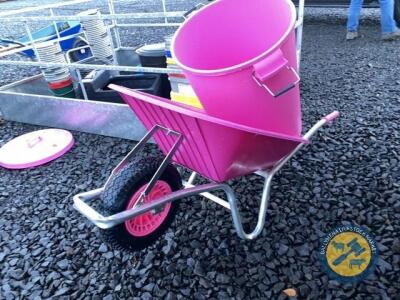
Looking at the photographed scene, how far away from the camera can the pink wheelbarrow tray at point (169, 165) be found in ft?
3.15

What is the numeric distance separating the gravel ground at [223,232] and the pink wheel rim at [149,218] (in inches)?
7.4

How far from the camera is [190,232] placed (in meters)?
1.43

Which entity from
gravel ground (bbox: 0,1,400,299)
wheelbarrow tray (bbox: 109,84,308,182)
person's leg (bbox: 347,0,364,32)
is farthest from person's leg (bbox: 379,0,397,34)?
wheelbarrow tray (bbox: 109,84,308,182)

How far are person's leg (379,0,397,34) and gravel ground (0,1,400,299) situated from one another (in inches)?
68.0

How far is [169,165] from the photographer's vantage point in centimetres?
117

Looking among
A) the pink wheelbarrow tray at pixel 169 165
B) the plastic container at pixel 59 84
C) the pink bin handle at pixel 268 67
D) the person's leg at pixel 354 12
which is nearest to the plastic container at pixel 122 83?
the plastic container at pixel 59 84

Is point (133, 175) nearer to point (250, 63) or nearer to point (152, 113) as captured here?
point (152, 113)

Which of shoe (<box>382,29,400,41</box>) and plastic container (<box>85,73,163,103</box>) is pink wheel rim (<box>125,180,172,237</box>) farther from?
shoe (<box>382,29,400,41</box>)

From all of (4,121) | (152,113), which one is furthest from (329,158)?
(4,121)

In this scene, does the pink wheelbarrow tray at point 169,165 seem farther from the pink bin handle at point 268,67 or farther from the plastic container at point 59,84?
the plastic container at point 59,84

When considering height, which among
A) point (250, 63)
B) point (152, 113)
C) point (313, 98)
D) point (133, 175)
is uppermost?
point (250, 63)

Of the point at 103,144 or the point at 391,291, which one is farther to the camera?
the point at 103,144

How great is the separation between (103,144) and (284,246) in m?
1.37

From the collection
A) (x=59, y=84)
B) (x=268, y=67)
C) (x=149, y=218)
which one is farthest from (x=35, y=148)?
(x=268, y=67)
